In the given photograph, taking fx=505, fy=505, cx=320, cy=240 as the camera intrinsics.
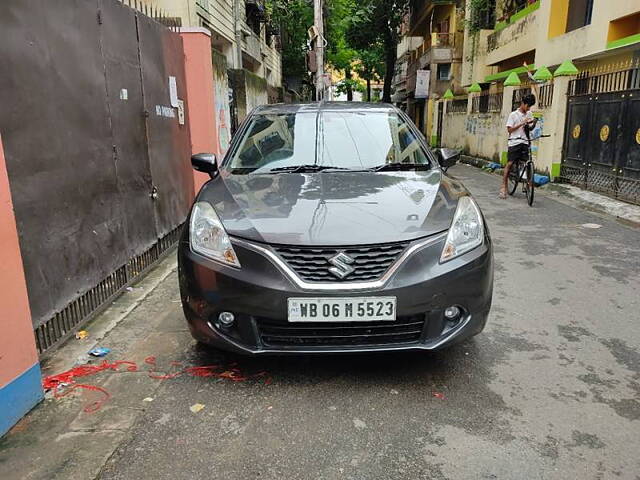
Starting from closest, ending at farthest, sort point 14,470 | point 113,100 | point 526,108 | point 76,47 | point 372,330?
1. point 14,470
2. point 372,330
3. point 76,47
4. point 113,100
5. point 526,108

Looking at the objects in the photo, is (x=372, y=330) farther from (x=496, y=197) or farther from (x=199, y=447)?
(x=496, y=197)

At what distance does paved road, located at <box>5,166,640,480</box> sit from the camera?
7.54 feet

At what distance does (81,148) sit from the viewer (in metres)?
3.83

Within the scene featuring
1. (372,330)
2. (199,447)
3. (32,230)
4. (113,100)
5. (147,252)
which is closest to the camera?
(199,447)

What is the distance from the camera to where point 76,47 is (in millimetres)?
3809

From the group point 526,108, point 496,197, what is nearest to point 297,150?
point 526,108

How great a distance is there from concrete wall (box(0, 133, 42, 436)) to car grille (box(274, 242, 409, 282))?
1.33 metres

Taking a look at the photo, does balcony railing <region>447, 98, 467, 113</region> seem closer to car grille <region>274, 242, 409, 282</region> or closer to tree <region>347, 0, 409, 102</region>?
tree <region>347, 0, 409, 102</region>

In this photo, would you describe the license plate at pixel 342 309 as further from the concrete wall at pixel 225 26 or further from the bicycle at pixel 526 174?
the concrete wall at pixel 225 26

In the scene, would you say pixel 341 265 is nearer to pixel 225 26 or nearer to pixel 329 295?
pixel 329 295

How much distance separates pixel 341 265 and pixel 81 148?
7.88 ft

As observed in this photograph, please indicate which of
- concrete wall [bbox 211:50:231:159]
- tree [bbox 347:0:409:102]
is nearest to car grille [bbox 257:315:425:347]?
concrete wall [bbox 211:50:231:159]

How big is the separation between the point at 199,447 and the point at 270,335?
668mm

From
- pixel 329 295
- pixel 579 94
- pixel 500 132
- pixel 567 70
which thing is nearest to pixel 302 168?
pixel 329 295
